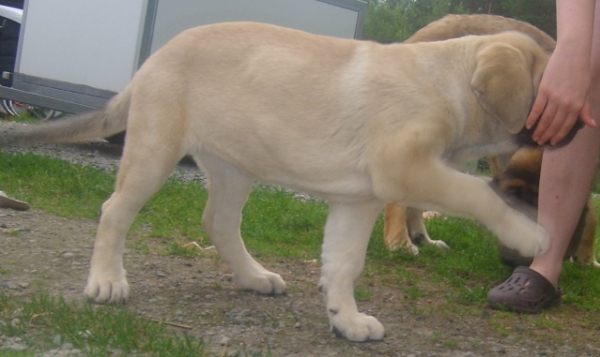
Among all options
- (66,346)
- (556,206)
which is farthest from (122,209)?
(556,206)

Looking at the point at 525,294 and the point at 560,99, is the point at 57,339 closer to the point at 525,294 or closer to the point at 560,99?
the point at 560,99

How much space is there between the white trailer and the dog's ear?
19.2 feet

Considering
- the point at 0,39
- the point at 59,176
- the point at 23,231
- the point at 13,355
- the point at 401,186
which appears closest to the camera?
the point at 13,355

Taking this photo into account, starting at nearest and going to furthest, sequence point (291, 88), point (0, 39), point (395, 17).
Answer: point (291, 88) → point (0, 39) → point (395, 17)

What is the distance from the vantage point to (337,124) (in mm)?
2828

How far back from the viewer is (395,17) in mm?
17969

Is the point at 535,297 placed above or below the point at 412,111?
below

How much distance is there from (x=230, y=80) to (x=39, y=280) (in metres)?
1.15

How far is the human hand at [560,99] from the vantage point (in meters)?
2.63

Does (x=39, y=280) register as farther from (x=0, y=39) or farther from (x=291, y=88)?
(x=0, y=39)

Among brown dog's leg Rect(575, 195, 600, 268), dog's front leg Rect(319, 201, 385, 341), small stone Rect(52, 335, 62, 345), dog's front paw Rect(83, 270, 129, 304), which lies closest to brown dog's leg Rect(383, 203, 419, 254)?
brown dog's leg Rect(575, 195, 600, 268)

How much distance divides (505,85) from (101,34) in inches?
256

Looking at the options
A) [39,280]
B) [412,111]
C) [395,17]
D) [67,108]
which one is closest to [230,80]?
[412,111]

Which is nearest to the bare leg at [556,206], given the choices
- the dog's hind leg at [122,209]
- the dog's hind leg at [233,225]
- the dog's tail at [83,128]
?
the dog's hind leg at [233,225]
